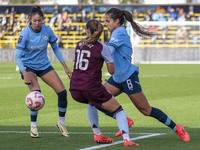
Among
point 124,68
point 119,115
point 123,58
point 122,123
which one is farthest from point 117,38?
point 122,123

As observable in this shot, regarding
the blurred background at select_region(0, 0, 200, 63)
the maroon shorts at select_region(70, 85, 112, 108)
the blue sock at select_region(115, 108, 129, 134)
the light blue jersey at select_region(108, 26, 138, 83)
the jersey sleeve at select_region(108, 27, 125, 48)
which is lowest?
the blurred background at select_region(0, 0, 200, 63)

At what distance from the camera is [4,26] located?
4347 cm

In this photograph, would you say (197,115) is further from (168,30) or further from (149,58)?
(168,30)

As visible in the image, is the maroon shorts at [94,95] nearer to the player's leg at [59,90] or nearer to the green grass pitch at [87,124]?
the green grass pitch at [87,124]

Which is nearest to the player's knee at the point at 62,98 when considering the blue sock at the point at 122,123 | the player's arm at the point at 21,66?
the player's arm at the point at 21,66

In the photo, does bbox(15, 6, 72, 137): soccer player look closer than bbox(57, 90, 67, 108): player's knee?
Yes

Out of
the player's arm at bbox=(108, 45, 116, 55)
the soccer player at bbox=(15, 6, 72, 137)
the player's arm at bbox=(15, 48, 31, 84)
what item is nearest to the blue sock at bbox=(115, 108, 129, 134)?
the player's arm at bbox=(108, 45, 116, 55)

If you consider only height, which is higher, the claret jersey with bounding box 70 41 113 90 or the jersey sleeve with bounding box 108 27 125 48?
the jersey sleeve with bounding box 108 27 125 48

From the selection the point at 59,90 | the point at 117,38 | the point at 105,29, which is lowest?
the point at 105,29

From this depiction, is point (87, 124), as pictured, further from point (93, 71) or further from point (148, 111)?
point (93, 71)

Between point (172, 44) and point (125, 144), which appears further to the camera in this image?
point (172, 44)

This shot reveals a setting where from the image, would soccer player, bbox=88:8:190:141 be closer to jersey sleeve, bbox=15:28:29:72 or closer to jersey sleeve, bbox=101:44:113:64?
jersey sleeve, bbox=101:44:113:64

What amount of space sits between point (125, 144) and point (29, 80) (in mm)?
2129

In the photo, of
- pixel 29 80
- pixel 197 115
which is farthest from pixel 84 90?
pixel 197 115
